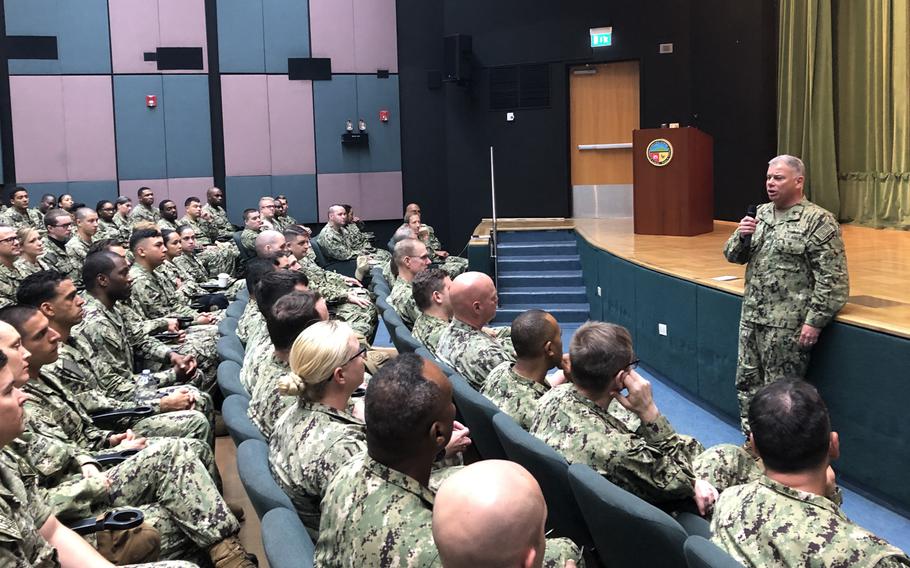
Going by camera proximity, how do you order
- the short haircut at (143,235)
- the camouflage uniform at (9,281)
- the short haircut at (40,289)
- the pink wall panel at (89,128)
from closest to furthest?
1. the short haircut at (40,289)
2. the camouflage uniform at (9,281)
3. the short haircut at (143,235)
4. the pink wall panel at (89,128)

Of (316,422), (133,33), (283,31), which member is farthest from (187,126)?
(316,422)

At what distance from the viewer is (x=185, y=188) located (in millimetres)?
13383

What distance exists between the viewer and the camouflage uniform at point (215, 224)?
11.3 meters

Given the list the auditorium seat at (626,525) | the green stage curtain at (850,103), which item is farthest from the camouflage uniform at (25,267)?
the green stage curtain at (850,103)

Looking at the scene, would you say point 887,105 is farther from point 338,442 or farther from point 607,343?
point 338,442

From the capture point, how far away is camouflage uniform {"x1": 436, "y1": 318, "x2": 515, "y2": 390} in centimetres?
377

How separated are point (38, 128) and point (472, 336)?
11299 millimetres

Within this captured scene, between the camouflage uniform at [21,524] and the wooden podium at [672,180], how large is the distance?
25.7 ft

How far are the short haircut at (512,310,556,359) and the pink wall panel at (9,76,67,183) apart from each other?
11.8m

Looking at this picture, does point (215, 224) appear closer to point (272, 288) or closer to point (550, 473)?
point (272, 288)

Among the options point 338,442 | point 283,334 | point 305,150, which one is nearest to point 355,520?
point 338,442

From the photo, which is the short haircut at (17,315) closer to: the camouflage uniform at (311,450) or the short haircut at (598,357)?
the camouflage uniform at (311,450)

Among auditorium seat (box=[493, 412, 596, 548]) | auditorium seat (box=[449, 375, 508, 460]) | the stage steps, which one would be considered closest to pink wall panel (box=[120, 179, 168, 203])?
the stage steps

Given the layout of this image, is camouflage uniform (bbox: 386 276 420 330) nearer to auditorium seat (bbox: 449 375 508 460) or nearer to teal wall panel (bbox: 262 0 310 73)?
auditorium seat (bbox: 449 375 508 460)
